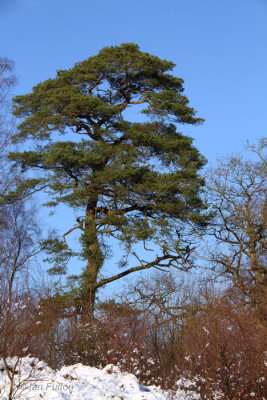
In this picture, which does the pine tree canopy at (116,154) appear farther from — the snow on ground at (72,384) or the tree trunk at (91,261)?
the snow on ground at (72,384)

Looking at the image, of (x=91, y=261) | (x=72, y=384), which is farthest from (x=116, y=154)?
(x=72, y=384)

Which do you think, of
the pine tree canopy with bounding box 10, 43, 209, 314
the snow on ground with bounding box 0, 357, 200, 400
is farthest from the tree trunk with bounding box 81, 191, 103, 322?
the snow on ground with bounding box 0, 357, 200, 400

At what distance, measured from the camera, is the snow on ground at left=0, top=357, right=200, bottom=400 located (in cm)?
629

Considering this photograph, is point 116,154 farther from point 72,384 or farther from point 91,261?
point 72,384

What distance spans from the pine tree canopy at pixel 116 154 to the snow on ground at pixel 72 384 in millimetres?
5934

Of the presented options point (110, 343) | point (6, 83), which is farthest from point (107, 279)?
point (6, 83)

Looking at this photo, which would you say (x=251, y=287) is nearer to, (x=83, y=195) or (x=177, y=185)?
(x=177, y=185)

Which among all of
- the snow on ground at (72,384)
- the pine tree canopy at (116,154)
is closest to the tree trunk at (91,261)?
the pine tree canopy at (116,154)

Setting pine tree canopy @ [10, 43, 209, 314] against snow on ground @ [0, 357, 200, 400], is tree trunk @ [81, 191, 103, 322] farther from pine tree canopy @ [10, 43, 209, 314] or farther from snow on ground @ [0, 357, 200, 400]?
snow on ground @ [0, 357, 200, 400]

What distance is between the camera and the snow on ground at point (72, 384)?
629 centimetres

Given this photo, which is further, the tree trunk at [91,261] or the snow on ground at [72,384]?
the tree trunk at [91,261]

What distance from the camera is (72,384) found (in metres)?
6.74

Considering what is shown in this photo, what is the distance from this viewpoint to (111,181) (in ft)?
47.4

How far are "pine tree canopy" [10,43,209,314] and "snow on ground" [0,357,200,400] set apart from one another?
593cm
